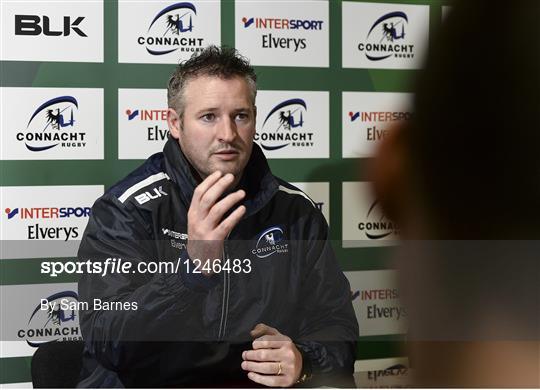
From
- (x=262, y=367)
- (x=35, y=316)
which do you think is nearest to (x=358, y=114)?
(x=262, y=367)

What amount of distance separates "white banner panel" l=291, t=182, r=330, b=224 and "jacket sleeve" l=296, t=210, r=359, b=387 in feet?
0.07

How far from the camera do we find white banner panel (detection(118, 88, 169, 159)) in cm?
182

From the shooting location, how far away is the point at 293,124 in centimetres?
190

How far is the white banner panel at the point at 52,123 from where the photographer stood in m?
1.76

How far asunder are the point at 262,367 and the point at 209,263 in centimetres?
33

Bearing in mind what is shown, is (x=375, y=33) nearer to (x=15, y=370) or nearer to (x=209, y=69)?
(x=209, y=69)

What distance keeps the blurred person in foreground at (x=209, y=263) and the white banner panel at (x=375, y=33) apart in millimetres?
308

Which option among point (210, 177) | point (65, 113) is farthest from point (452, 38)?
point (65, 113)

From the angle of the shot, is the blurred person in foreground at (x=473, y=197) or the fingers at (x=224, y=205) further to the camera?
the fingers at (x=224, y=205)

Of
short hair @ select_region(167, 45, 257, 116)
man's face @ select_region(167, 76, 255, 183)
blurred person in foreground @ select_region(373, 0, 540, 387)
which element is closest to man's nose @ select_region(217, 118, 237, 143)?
man's face @ select_region(167, 76, 255, 183)

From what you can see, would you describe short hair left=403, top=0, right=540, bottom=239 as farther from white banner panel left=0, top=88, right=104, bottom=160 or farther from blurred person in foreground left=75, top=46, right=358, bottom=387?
white banner panel left=0, top=88, right=104, bottom=160

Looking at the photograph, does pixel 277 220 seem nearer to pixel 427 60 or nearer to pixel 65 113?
pixel 65 113

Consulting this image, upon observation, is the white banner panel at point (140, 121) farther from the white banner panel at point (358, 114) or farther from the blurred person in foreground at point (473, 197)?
the blurred person in foreground at point (473, 197)

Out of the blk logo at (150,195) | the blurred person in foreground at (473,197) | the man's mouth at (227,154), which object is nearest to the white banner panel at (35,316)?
the blk logo at (150,195)
